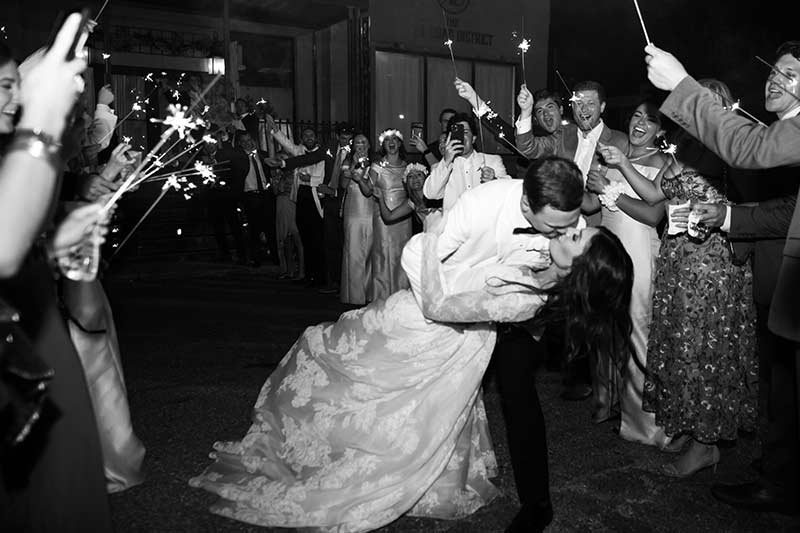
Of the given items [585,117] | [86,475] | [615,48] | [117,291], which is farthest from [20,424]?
[615,48]

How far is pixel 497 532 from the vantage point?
2.88 metres

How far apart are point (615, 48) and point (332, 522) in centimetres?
1492

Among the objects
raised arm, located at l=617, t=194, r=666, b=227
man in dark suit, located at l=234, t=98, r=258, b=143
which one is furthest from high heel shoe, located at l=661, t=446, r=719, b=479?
man in dark suit, located at l=234, t=98, r=258, b=143

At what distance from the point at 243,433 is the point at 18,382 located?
2.59 meters

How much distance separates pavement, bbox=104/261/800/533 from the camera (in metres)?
2.98

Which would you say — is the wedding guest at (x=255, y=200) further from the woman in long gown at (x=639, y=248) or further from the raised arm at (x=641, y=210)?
the raised arm at (x=641, y=210)

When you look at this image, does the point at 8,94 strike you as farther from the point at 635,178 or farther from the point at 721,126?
the point at 635,178

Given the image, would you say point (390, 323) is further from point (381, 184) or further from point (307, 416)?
point (381, 184)

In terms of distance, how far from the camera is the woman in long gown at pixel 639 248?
3873 mm

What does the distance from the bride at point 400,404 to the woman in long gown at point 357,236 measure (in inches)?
170

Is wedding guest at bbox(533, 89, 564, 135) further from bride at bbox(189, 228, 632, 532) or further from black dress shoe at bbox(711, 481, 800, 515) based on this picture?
black dress shoe at bbox(711, 481, 800, 515)

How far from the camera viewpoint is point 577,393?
4633 mm

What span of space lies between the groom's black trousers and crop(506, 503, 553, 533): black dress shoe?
0.06ft

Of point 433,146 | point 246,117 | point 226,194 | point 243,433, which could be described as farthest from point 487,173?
point 246,117
